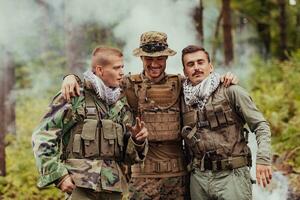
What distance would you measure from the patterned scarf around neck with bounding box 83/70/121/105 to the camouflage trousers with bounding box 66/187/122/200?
0.71 m

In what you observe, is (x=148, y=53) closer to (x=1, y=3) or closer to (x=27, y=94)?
(x=1, y=3)

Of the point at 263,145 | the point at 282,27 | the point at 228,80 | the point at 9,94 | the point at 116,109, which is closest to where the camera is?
the point at 116,109

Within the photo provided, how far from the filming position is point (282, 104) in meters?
11.9

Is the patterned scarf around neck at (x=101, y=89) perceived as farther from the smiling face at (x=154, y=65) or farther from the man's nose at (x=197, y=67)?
the man's nose at (x=197, y=67)

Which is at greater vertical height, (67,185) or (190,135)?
(190,135)

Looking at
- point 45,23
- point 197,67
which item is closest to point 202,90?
point 197,67

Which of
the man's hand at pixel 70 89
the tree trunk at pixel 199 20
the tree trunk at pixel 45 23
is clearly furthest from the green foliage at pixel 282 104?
the tree trunk at pixel 45 23

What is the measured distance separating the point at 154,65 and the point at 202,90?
53cm

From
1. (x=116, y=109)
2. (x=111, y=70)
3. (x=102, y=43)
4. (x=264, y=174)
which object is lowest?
(x=264, y=174)

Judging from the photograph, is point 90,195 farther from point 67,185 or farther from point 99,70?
point 99,70

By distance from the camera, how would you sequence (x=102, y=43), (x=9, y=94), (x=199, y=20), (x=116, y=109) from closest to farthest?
(x=116, y=109), (x=199, y=20), (x=9, y=94), (x=102, y=43)

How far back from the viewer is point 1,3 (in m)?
10.4

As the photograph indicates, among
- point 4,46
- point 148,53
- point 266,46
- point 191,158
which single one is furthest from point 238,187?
point 266,46

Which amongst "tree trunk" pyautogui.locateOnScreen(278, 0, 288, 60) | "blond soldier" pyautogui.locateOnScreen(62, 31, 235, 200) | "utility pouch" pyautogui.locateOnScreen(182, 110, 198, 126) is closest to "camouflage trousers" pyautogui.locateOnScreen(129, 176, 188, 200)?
"blond soldier" pyautogui.locateOnScreen(62, 31, 235, 200)
